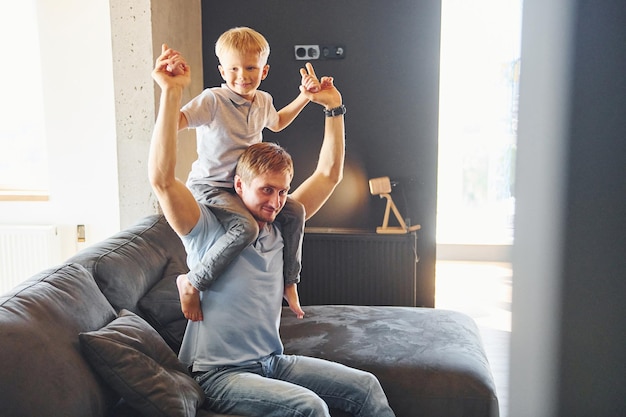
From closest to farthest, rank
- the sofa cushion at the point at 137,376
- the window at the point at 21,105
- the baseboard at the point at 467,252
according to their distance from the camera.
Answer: the sofa cushion at the point at 137,376
the window at the point at 21,105
the baseboard at the point at 467,252

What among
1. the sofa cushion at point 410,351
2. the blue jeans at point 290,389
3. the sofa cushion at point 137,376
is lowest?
the sofa cushion at point 410,351

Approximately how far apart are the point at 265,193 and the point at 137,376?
61cm

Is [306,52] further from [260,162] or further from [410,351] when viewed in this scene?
[260,162]

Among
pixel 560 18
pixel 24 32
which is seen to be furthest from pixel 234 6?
pixel 560 18

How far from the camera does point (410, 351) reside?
2.35 m

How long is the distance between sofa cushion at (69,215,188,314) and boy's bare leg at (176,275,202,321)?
0.39 meters

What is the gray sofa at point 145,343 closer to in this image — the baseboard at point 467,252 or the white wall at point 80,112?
the white wall at point 80,112

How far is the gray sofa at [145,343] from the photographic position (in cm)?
140

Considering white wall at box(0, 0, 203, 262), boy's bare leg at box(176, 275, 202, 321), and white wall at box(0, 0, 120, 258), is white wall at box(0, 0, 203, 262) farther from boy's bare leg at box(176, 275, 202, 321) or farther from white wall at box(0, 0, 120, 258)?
Answer: boy's bare leg at box(176, 275, 202, 321)

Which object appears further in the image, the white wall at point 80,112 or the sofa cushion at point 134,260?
the white wall at point 80,112

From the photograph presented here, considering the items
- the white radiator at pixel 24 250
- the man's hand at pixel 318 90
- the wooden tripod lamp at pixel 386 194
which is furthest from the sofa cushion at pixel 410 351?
the white radiator at pixel 24 250

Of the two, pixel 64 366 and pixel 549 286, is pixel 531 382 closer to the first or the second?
pixel 549 286

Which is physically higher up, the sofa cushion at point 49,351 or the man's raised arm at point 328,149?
the man's raised arm at point 328,149

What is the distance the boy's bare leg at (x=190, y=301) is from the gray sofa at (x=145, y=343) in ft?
0.48
